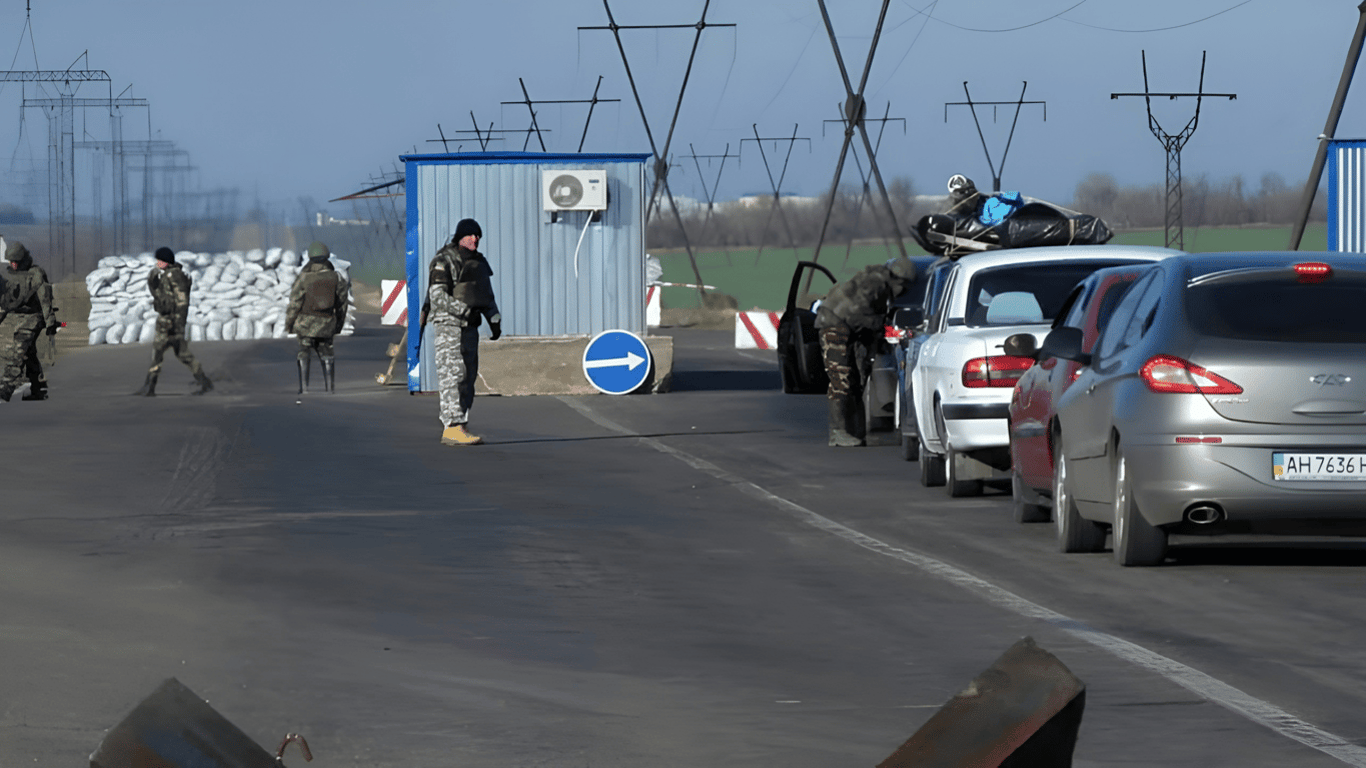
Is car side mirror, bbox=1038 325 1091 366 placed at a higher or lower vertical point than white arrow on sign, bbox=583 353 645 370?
higher

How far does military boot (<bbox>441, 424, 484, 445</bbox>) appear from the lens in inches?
728

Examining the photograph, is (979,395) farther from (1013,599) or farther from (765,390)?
(765,390)

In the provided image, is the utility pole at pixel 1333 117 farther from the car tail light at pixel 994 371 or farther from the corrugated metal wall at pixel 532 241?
the car tail light at pixel 994 371

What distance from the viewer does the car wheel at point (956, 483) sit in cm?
1405

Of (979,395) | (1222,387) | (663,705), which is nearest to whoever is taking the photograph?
(663,705)

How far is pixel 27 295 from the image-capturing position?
25.4 meters

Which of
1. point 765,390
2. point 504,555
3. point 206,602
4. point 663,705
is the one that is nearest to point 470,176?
point 765,390

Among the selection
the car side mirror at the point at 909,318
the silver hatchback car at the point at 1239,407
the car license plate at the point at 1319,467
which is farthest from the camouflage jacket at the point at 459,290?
the car license plate at the point at 1319,467

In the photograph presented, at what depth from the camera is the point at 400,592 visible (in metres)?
A: 9.49

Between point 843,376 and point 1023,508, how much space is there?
5.80 m

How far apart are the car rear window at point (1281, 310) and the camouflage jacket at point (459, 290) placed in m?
9.16

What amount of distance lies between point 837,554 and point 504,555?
1658 mm

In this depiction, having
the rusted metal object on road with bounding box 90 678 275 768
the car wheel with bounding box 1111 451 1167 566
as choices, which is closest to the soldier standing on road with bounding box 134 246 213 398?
the car wheel with bounding box 1111 451 1167 566

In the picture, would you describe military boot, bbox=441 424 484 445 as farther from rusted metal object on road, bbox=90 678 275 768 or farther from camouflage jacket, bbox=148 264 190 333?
rusted metal object on road, bbox=90 678 275 768
